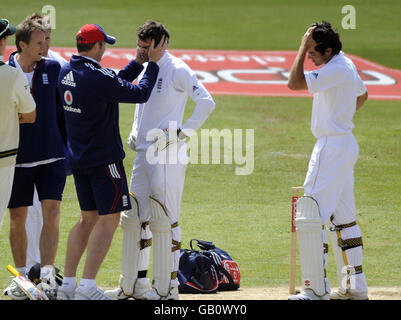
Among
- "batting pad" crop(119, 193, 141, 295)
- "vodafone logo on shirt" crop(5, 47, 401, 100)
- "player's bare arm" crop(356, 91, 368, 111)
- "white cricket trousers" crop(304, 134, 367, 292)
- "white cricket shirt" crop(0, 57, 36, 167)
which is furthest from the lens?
"vodafone logo on shirt" crop(5, 47, 401, 100)

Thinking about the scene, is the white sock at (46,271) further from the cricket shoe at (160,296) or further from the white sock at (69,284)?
the cricket shoe at (160,296)

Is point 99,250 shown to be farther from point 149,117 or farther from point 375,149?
point 375,149

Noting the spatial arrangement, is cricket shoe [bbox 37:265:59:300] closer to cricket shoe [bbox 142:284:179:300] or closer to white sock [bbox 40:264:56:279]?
white sock [bbox 40:264:56:279]

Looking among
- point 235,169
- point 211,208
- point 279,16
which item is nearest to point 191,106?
point 235,169

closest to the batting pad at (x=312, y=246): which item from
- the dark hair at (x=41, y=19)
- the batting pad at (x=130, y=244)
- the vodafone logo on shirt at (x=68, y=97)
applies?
the batting pad at (x=130, y=244)

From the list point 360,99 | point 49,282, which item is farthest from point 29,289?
point 360,99

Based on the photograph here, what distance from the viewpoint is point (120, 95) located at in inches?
226

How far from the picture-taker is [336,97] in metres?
6.02

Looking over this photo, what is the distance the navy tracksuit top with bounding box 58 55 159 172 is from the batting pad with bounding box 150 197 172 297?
0.52 meters

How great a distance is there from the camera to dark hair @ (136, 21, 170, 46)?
19.7 ft

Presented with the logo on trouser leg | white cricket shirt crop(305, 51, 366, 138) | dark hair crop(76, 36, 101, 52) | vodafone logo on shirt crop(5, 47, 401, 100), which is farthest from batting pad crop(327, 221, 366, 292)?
vodafone logo on shirt crop(5, 47, 401, 100)

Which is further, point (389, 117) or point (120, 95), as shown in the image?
point (389, 117)
